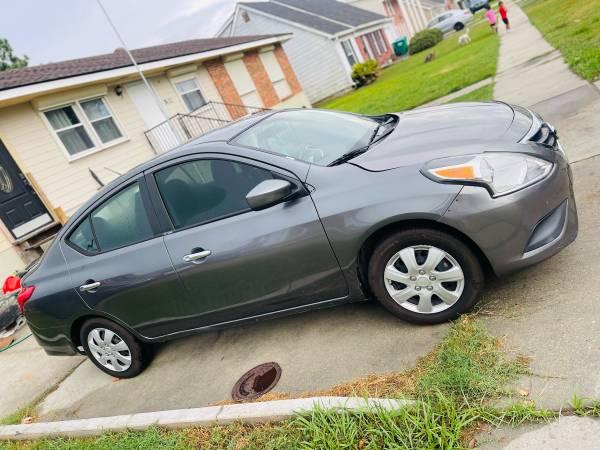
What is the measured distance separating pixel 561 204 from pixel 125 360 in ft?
Answer: 12.4

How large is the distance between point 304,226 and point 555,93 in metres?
5.63

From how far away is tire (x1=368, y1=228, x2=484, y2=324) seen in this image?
9.27 feet

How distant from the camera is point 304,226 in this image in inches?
121

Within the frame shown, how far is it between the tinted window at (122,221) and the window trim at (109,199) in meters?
0.02

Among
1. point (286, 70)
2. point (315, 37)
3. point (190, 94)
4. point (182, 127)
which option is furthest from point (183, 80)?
point (315, 37)

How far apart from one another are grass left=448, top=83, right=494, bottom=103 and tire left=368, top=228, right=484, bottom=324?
231 inches

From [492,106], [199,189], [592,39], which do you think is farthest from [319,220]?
[592,39]

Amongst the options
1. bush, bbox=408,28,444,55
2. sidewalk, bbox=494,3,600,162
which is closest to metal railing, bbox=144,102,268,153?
sidewalk, bbox=494,3,600,162

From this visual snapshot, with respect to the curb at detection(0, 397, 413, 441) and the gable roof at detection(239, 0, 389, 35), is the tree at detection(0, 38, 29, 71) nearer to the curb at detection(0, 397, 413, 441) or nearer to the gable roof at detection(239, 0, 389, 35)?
the gable roof at detection(239, 0, 389, 35)

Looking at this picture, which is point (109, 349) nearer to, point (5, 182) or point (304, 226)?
point (304, 226)

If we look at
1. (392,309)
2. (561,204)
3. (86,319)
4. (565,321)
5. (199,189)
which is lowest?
(565,321)

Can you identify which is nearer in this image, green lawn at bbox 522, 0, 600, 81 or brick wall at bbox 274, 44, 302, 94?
green lawn at bbox 522, 0, 600, 81

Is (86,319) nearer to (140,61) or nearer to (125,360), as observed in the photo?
(125,360)

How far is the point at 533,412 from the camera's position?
7.00 ft
